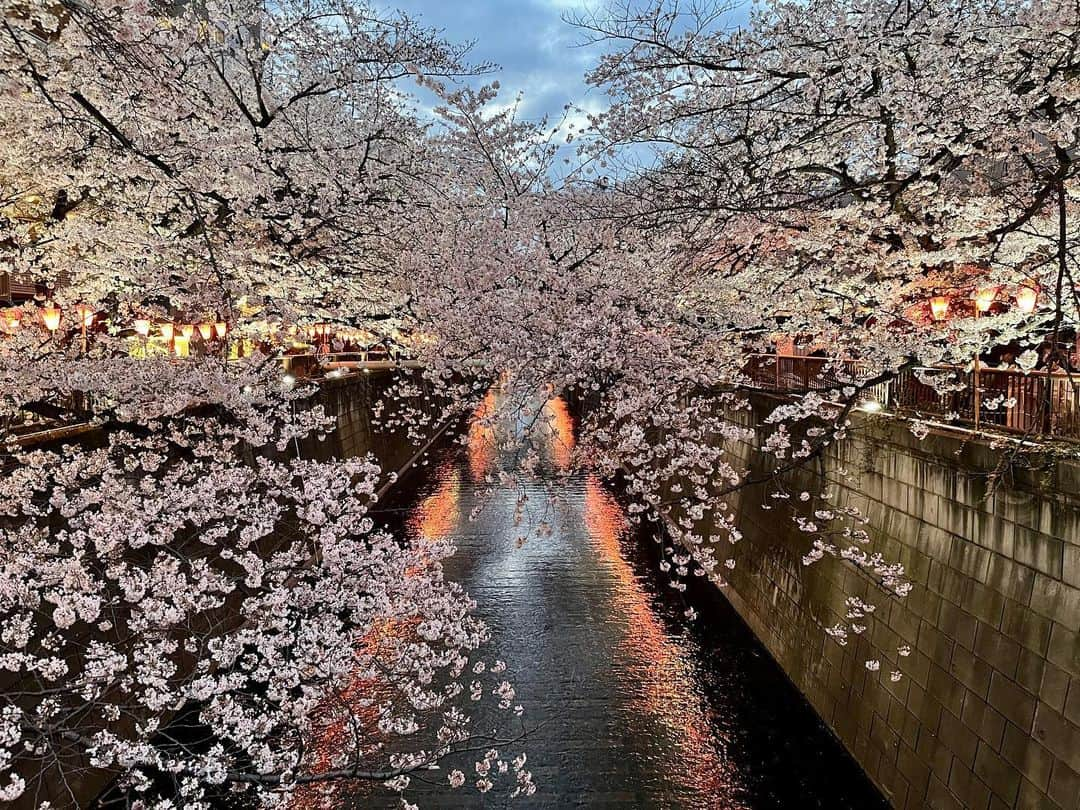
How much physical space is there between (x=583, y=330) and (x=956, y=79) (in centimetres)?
732

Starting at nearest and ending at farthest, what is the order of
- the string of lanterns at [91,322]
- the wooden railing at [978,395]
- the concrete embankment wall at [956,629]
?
the concrete embankment wall at [956,629], the wooden railing at [978,395], the string of lanterns at [91,322]

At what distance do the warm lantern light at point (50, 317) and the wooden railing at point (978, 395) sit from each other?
11.6 meters

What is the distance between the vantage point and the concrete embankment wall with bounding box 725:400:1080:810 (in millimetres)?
6051

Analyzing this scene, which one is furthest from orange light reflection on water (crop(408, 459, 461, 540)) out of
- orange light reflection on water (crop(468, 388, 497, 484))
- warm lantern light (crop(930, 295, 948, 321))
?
warm lantern light (crop(930, 295, 948, 321))

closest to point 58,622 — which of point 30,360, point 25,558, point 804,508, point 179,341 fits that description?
point 25,558

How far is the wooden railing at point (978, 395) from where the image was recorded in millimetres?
6830

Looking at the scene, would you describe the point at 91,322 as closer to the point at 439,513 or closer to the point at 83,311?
the point at 83,311

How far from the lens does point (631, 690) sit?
37.2 feet

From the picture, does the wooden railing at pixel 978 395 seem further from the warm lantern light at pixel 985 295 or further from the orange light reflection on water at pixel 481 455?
the orange light reflection on water at pixel 481 455

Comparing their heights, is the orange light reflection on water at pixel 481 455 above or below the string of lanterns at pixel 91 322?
below

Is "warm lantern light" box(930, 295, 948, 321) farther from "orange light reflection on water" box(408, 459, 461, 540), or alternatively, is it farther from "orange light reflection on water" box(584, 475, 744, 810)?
"orange light reflection on water" box(408, 459, 461, 540)

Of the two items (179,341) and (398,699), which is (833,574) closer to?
(398,699)

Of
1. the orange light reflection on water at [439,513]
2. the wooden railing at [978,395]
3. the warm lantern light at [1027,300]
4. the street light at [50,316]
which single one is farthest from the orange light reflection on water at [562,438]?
the warm lantern light at [1027,300]

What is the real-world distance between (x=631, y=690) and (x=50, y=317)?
10.5 metres
